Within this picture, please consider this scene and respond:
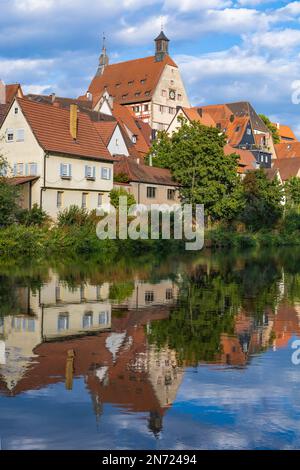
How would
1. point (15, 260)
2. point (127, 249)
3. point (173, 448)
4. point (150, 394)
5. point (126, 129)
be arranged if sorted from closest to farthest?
point (173, 448)
point (150, 394)
point (15, 260)
point (127, 249)
point (126, 129)

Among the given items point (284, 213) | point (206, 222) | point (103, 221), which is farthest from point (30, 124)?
point (284, 213)

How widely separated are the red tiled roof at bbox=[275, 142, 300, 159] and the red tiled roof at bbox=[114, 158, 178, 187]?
2942 inches

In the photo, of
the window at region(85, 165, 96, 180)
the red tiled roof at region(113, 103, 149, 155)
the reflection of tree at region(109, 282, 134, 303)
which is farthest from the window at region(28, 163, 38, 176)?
the red tiled roof at region(113, 103, 149, 155)

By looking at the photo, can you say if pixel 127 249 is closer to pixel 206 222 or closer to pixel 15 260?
pixel 15 260

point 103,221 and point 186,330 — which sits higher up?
point 103,221

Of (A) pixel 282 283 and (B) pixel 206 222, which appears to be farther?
(B) pixel 206 222

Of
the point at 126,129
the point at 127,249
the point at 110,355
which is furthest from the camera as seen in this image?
the point at 126,129

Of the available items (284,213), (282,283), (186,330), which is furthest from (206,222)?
(186,330)

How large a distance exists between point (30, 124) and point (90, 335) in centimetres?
4130

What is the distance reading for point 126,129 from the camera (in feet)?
300

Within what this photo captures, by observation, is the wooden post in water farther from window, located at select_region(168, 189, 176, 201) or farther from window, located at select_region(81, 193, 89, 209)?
window, located at select_region(168, 189, 176, 201)

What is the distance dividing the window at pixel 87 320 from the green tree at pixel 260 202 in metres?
57.2

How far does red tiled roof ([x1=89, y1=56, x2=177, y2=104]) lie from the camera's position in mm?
120250
